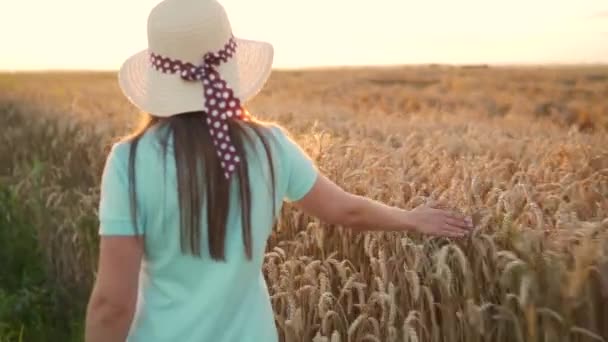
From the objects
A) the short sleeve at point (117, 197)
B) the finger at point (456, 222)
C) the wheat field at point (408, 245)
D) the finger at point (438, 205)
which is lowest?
the wheat field at point (408, 245)

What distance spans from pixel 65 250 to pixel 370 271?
260 centimetres

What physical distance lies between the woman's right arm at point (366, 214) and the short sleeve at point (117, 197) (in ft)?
1.58

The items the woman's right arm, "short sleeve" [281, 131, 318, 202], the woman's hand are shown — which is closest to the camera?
"short sleeve" [281, 131, 318, 202]

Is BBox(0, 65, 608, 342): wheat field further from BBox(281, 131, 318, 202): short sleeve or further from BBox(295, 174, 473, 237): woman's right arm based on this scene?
BBox(281, 131, 318, 202): short sleeve

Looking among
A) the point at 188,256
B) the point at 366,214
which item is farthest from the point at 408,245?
the point at 188,256

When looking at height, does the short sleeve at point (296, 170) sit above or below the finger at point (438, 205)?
above

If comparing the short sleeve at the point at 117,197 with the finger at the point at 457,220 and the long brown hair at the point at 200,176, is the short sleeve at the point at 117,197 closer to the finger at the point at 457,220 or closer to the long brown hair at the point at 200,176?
the long brown hair at the point at 200,176

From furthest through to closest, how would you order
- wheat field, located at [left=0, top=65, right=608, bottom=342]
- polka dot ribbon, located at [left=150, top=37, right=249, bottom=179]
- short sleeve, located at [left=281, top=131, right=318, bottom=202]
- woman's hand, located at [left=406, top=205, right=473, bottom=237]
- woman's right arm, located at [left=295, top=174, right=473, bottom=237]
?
1. wheat field, located at [left=0, top=65, right=608, bottom=342]
2. woman's hand, located at [left=406, top=205, right=473, bottom=237]
3. woman's right arm, located at [left=295, top=174, right=473, bottom=237]
4. short sleeve, located at [left=281, top=131, right=318, bottom=202]
5. polka dot ribbon, located at [left=150, top=37, right=249, bottom=179]

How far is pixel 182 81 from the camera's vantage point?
7.34ft

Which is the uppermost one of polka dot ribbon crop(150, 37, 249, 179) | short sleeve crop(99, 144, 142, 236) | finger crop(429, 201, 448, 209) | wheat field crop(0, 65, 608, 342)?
polka dot ribbon crop(150, 37, 249, 179)

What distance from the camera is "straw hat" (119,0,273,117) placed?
221 centimetres

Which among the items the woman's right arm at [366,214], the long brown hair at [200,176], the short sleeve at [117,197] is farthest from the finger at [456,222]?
the short sleeve at [117,197]

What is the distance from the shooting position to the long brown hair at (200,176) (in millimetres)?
2166

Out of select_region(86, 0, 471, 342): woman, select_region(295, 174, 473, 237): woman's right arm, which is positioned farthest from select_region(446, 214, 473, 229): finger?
select_region(86, 0, 471, 342): woman
